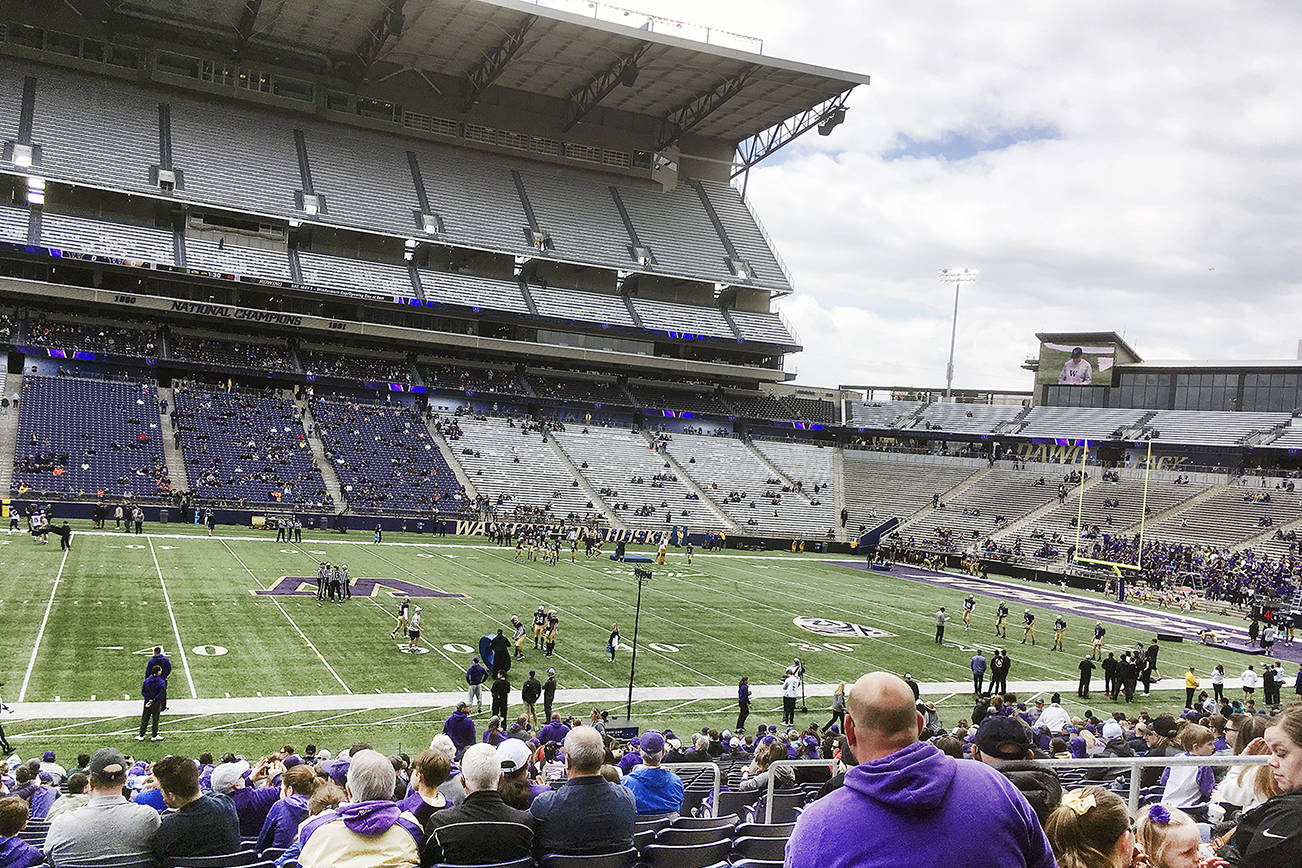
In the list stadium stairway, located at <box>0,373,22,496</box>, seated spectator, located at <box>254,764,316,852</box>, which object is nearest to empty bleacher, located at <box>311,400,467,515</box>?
stadium stairway, located at <box>0,373,22,496</box>

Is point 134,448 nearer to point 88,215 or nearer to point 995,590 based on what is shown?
point 88,215

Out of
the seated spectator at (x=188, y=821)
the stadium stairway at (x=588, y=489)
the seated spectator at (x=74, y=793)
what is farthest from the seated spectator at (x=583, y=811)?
the stadium stairway at (x=588, y=489)

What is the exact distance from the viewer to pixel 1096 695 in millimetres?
25094

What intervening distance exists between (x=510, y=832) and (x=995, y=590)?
4469 centimetres

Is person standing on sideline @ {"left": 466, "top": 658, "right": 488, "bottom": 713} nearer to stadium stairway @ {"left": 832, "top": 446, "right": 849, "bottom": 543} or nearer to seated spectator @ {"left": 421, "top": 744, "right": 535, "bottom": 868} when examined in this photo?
seated spectator @ {"left": 421, "top": 744, "right": 535, "bottom": 868}

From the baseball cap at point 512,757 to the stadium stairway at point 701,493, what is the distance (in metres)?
49.4

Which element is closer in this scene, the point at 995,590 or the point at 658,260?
the point at 995,590

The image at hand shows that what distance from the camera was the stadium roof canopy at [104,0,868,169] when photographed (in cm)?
5909

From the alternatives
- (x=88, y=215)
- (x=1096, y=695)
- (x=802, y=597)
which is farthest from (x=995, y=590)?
(x=88, y=215)

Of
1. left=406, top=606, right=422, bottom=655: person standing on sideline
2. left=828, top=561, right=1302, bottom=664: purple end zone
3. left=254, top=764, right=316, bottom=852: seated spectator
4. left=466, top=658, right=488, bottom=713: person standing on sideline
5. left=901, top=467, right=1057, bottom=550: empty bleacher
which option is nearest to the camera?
left=254, top=764, right=316, bottom=852: seated spectator

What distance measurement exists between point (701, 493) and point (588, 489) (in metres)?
7.77

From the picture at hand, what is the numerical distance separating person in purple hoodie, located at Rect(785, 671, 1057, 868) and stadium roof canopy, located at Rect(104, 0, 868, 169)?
6079cm

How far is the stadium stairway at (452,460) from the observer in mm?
52719

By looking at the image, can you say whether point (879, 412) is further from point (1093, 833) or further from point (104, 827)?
point (1093, 833)
